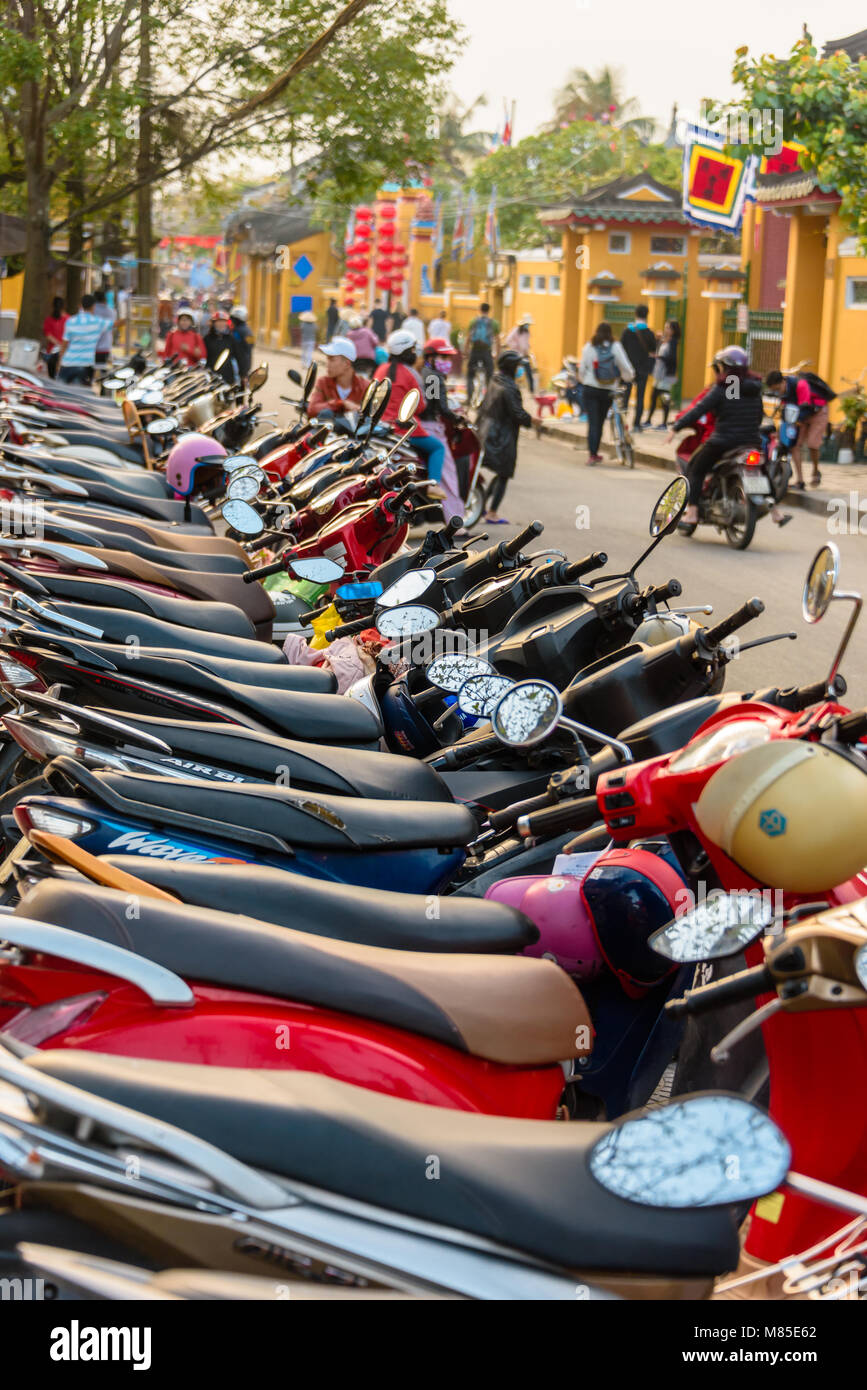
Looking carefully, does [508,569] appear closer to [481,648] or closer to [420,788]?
[481,648]

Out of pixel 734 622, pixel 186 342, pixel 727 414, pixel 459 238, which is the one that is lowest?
pixel 734 622

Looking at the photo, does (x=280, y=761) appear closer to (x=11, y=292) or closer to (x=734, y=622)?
(x=734, y=622)

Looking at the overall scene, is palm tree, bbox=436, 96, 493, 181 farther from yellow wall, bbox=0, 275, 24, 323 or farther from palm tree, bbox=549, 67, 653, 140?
yellow wall, bbox=0, 275, 24, 323

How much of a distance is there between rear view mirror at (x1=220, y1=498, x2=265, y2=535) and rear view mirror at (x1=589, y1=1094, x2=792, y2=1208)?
12.4ft

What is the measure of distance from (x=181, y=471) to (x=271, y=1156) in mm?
6380

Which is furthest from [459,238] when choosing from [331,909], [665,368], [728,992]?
[728,992]

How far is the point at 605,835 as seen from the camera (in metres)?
2.64

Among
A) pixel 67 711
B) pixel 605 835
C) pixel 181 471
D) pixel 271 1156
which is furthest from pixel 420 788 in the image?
pixel 181 471

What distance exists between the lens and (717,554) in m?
11.5

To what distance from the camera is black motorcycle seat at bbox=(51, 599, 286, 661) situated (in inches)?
147

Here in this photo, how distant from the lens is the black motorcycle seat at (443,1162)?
1.54 m

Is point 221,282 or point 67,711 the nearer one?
point 67,711

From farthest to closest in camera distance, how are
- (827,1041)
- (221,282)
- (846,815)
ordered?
(221,282) < (827,1041) < (846,815)

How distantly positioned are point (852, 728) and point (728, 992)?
0.46 meters
